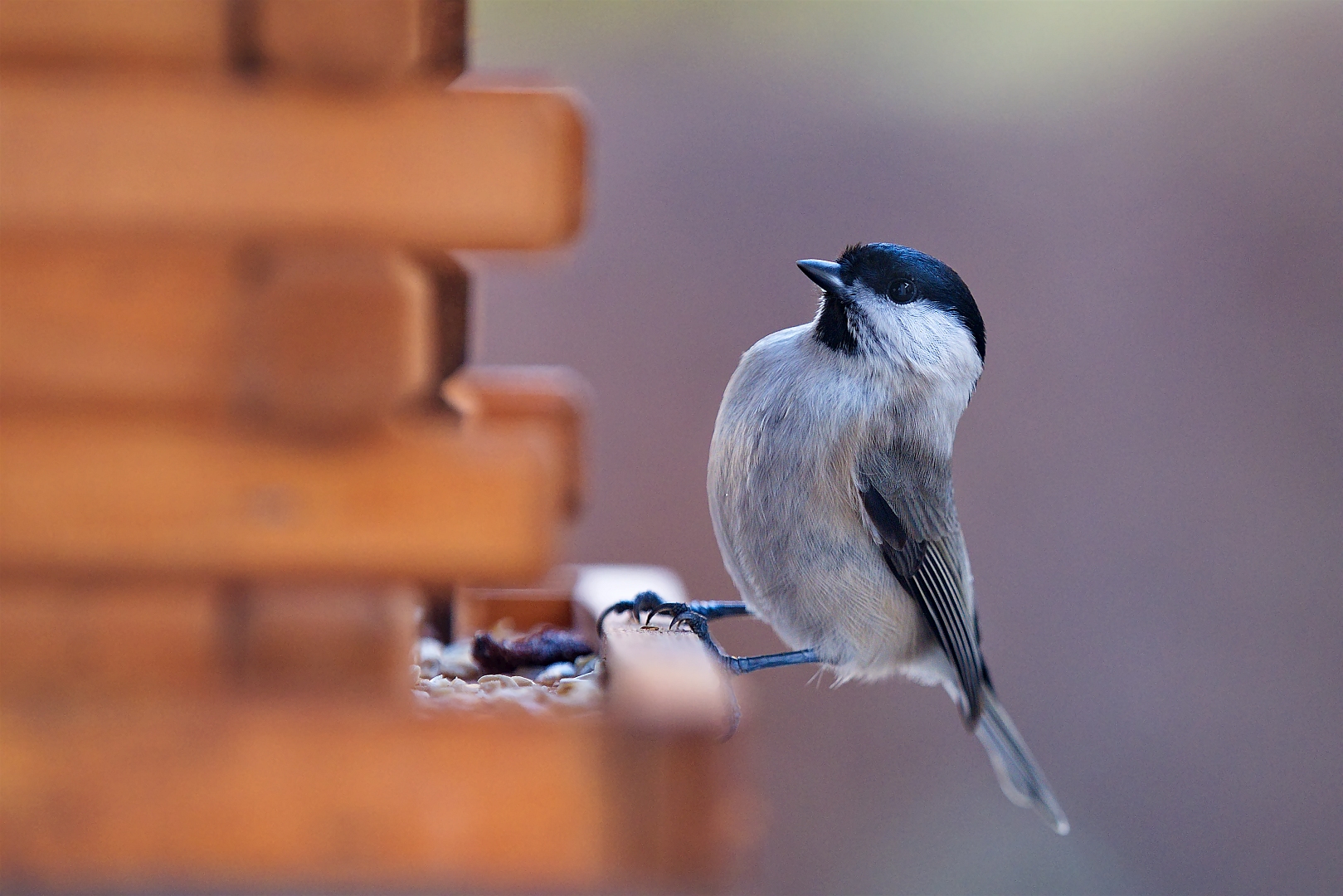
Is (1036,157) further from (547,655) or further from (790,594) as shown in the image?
(547,655)

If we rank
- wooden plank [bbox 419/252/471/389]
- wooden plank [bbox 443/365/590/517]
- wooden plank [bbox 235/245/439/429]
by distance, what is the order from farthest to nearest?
wooden plank [bbox 443/365/590/517]
wooden plank [bbox 419/252/471/389]
wooden plank [bbox 235/245/439/429]

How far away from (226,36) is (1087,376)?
2054 mm

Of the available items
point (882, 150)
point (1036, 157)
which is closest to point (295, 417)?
point (882, 150)

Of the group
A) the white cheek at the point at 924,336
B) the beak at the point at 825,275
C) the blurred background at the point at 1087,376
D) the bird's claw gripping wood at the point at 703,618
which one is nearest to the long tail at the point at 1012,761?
the bird's claw gripping wood at the point at 703,618

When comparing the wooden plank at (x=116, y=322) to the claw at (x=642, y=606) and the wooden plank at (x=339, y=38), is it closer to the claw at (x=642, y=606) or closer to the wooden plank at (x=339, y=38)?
the wooden plank at (x=339, y=38)

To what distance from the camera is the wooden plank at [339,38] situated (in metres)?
0.50

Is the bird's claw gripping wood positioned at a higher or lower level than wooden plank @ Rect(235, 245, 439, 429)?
lower

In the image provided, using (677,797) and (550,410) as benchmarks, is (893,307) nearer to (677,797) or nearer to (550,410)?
(550,410)

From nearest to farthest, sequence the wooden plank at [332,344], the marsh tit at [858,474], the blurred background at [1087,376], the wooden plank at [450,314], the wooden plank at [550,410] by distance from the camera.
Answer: the wooden plank at [332,344] < the wooden plank at [450,314] < the wooden plank at [550,410] < the marsh tit at [858,474] < the blurred background at [1087,376]

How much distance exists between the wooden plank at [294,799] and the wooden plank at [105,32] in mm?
273

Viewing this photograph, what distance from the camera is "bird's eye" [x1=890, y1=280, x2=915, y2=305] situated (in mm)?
1337

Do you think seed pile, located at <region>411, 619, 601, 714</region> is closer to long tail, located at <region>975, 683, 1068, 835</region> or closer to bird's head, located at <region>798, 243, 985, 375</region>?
bird's head, located at <region>798, 243, 985, 375</region>

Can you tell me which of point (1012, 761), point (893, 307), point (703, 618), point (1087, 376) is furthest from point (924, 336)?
point (1087, 376)

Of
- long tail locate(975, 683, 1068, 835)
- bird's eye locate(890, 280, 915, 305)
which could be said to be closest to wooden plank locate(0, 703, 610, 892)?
bird's eye locate(890, 280, 915, 305)
